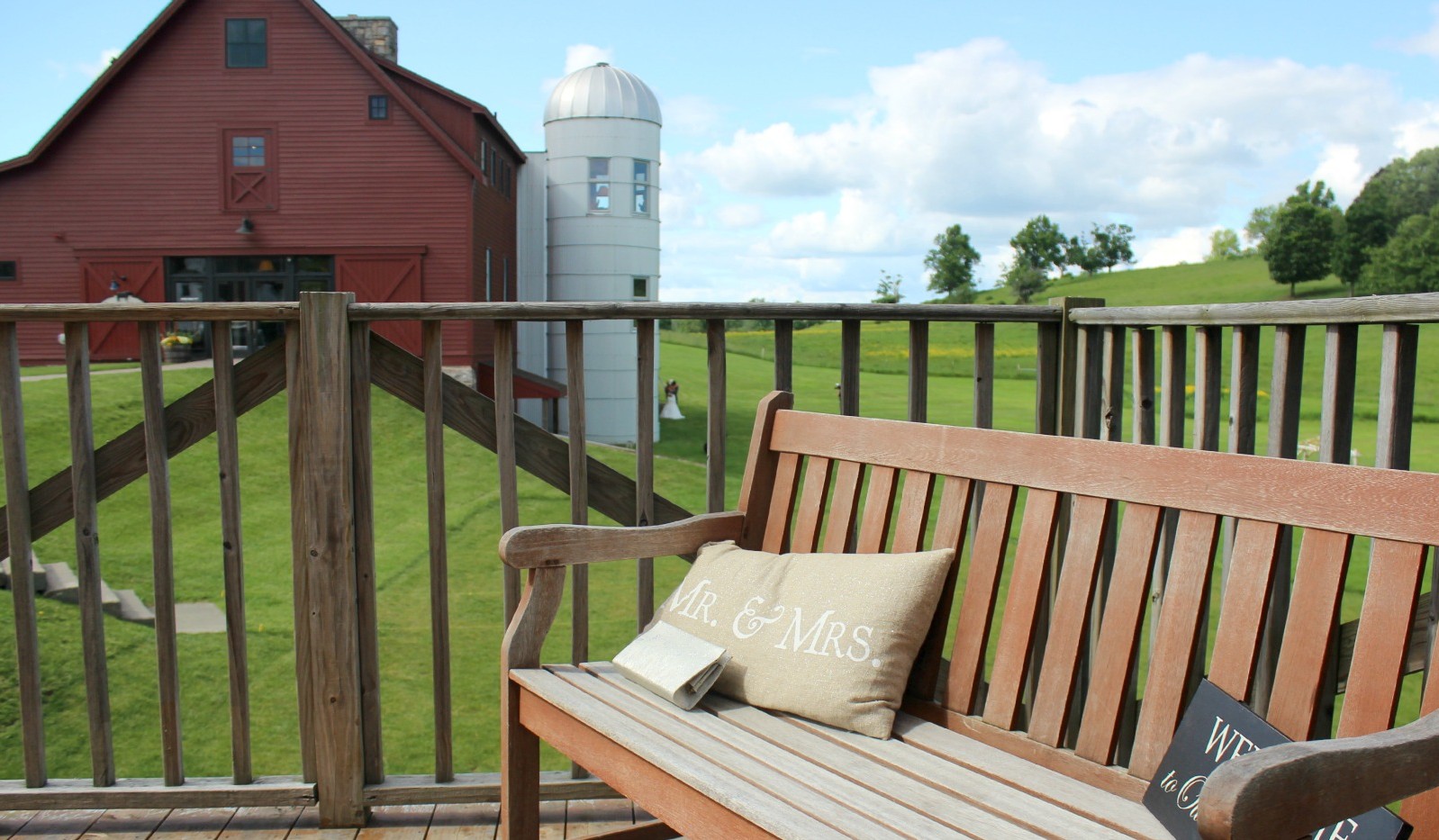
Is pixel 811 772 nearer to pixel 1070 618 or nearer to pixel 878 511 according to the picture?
pixel 1070 618

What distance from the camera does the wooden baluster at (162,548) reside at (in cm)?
Result: 280

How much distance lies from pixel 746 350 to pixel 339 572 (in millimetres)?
63679

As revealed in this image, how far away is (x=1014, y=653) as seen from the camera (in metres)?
2.20

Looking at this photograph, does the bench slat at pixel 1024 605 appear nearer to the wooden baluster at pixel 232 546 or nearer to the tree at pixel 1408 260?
the wooden baluster at pixel 232 546

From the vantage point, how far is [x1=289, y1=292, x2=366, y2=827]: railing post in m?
2.80

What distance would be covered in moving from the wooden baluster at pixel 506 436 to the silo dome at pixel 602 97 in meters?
24.9

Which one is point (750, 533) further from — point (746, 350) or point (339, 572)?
point (746, 350)

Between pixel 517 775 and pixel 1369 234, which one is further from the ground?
pixel 1369 234

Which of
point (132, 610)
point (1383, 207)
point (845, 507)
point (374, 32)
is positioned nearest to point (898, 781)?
point (845, 507)

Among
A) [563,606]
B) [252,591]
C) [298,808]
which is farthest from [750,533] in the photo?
[252,591]

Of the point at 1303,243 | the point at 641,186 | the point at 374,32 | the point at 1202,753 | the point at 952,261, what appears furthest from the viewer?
the point at 952,261

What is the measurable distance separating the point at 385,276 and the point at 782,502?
876 inches

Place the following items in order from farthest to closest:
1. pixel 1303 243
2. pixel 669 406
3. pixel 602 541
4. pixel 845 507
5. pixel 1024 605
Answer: pixel 1303 243 < pixel 669 406 < pixel 845 507 < pixel 602 541 < pixel 1024 605

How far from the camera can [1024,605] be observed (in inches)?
86.4
